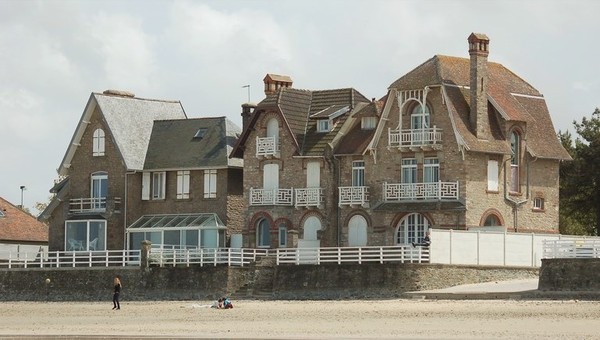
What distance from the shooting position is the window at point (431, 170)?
71188 millimetres

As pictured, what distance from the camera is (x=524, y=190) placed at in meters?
72.6

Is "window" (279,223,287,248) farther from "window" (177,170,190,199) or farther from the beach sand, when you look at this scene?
the beach sand

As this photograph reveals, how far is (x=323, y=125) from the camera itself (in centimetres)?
7612

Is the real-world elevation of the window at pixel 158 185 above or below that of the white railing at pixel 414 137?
below

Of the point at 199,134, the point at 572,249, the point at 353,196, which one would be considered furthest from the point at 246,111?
the point at 572,249

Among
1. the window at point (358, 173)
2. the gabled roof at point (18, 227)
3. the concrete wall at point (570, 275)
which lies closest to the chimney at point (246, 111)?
the window at point (358, 173)

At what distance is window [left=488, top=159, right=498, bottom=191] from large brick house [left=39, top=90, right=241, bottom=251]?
13.4 m

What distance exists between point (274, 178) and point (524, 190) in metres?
11.2

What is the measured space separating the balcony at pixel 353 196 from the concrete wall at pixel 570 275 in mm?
14558

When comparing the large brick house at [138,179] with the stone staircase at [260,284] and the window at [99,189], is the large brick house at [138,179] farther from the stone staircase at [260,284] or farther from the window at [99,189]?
the stone staircase at [260,284]

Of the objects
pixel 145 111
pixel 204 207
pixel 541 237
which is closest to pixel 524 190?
pixel 541 237

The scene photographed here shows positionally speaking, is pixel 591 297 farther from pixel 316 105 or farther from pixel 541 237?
pixel 316 105

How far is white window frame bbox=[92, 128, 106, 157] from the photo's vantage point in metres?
82.0

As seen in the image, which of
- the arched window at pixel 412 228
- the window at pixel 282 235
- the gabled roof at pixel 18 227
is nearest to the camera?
the arched window at pixel 412 228
